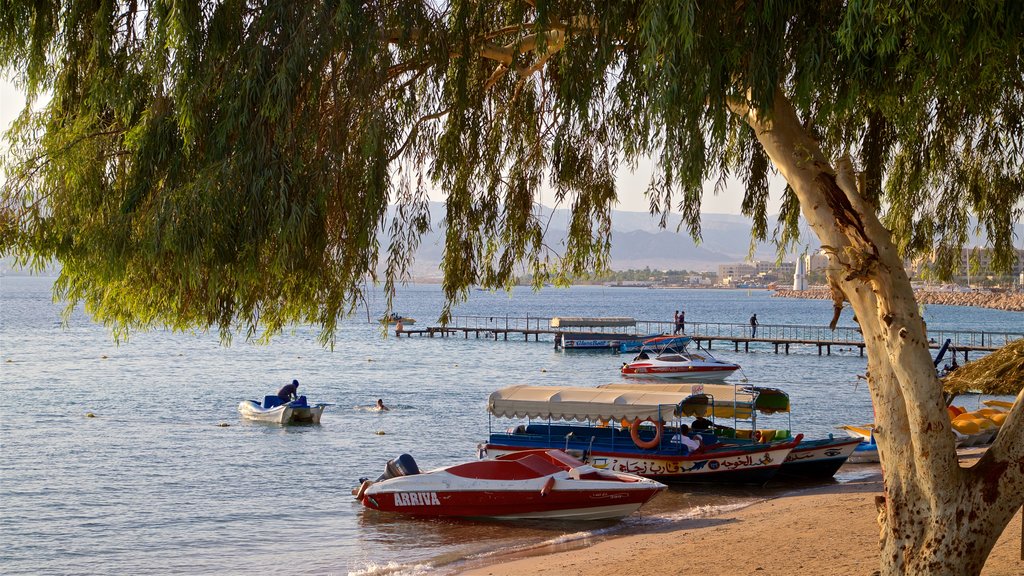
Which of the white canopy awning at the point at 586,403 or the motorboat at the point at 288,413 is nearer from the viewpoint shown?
the white canopy awning at the point at 586,403

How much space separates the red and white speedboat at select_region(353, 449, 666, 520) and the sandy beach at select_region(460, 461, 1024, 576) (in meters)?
1.40

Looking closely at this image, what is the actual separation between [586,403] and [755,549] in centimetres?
807

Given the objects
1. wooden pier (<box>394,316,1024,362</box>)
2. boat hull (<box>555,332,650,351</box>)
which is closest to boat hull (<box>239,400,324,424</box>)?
wooden pier (<box>394,316,1024,362</box>)

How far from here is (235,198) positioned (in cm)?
768

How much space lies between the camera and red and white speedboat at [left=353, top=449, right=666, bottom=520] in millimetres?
20469

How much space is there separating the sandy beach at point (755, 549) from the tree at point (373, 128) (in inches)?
159

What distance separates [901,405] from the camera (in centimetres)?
807

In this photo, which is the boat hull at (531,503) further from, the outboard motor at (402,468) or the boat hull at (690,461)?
the boat hull at (690,461)

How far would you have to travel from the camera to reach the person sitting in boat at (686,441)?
24.1 m

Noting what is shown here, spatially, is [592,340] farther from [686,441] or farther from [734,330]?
[686,441]

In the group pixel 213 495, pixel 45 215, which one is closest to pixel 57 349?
pixel 213 495

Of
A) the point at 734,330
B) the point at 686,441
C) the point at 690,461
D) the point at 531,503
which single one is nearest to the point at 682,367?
the point at 686,441

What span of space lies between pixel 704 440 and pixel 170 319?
18.6 metres

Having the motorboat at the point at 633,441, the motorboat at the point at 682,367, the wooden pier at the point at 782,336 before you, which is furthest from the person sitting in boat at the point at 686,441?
the wooden pier at the point at 782,336
